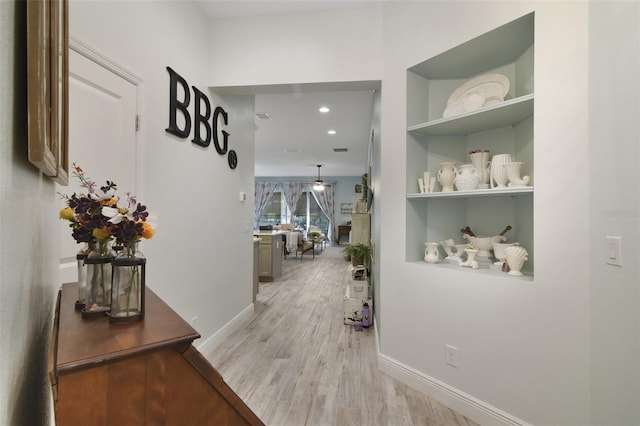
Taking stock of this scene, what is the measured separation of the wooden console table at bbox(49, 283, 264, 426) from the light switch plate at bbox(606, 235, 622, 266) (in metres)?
1.61

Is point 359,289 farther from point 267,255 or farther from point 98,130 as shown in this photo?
point 98,130

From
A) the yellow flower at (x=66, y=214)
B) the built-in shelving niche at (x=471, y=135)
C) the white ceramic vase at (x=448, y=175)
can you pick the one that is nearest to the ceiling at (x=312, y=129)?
the built-in shelving niche at (x=471, y=135)

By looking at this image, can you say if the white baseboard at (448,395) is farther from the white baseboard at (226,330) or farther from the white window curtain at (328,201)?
the white window curtain at (328,201)

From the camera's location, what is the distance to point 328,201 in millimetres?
12930

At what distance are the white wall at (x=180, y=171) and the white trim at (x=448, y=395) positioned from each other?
5.32 ft

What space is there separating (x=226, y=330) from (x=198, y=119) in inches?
80.7

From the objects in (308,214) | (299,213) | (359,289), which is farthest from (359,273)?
(299,213)

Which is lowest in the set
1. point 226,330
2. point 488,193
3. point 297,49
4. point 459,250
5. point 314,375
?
point 314,375

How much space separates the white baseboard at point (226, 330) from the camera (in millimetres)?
2740

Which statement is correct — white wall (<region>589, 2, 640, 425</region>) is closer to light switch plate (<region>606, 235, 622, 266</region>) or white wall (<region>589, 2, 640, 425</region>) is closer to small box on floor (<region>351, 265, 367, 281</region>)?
light switch plate (<region>606, 235, 622, 266</region>)

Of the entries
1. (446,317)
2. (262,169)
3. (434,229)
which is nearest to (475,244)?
(434,229)

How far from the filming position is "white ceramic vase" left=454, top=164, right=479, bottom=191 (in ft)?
6.95

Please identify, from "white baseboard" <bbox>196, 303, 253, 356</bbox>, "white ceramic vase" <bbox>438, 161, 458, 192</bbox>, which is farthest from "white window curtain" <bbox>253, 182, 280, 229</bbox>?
"white ceramic vase" <bbox>438, 161, 458, 192</bbox>

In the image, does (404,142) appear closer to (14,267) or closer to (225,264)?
(225,264)
